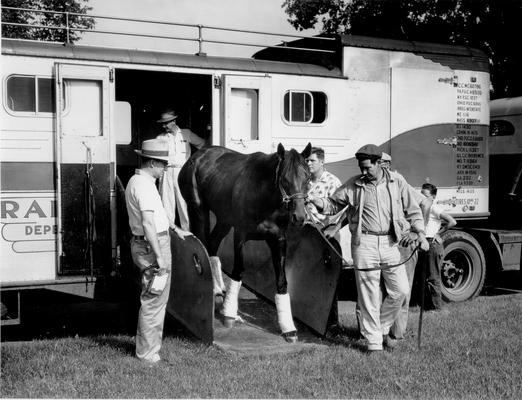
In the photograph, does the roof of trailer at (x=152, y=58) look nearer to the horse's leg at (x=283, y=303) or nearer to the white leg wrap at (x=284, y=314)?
the horse's leg at (x=283, y=303)

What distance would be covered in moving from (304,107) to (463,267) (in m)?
3.75

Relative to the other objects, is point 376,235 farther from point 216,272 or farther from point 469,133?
point 469,133

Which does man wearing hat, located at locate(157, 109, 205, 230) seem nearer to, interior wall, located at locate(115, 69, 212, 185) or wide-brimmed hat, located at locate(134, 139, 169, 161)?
interior wall, located at locate(115, 69, 212, 185)

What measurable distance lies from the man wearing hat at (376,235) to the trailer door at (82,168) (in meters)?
2.59

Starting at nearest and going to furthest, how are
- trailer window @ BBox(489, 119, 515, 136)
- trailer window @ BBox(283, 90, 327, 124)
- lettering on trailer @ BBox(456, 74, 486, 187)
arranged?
trailer window @ BBox(283, 90, 327, 124), lettering on trailer @ BBox(456, 74, 486, 187), trailer window @ BBox(489, 119, 515, 136)

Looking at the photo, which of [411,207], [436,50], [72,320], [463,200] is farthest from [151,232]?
[436,50]

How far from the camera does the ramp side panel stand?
6.83 metres

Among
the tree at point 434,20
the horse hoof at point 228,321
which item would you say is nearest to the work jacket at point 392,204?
the horse hoof at point 228,321

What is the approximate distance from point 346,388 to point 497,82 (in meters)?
14.0

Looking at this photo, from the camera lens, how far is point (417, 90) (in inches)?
387

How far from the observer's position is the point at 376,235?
685cm

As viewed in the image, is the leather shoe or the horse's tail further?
the horse's tail

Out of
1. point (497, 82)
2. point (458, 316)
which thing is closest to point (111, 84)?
point (458, 316)

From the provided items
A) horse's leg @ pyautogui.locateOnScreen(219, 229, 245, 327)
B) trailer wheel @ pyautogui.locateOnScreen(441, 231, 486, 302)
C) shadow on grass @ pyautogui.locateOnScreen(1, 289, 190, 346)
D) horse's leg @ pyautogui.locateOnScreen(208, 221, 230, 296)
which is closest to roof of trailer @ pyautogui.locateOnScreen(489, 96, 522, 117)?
trailer wheel @ pyautogui.locateOnScreen(441, 231, 486, 302)
